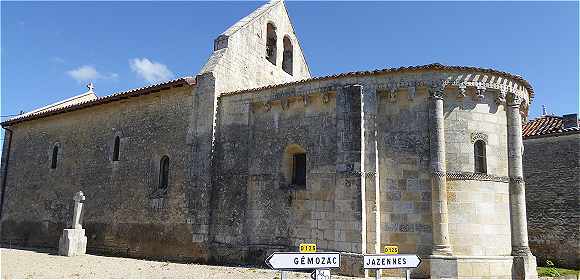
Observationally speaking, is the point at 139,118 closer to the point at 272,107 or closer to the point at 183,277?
the point at 272,107

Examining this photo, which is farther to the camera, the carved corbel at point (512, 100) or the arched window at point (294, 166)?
the arched window at point (294, 166)

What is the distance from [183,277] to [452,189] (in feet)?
20.6

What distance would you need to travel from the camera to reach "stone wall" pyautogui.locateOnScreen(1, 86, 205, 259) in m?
13.6

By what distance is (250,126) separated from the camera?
41.8 feet

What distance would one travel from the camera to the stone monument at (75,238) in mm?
13953

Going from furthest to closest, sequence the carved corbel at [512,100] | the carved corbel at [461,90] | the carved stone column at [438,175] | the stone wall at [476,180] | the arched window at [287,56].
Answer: the arched window at [287,56], the carved corbel at [512,100], the carved corbel at [461,90], the stone wall at [476,180], the carved stone column at [438,175]

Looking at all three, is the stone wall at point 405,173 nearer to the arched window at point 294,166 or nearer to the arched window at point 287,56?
the arched window at point 294,166

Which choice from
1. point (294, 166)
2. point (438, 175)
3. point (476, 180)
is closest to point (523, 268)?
point (476, 180)

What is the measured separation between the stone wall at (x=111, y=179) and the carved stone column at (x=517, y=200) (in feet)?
26.4

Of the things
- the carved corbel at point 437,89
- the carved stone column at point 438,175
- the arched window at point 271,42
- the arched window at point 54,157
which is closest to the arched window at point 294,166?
the carved stone column at point 438,175

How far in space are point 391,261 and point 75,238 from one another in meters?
11.5

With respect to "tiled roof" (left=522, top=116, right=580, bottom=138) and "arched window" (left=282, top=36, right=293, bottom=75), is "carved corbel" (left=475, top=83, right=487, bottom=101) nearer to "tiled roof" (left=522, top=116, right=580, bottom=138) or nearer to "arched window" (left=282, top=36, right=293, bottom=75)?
"tiled roof" (left=522, top=116, right=580, bottom=138)

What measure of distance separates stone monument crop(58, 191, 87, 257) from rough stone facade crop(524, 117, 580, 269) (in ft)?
50.4

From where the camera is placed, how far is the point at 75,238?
46.5 ft
